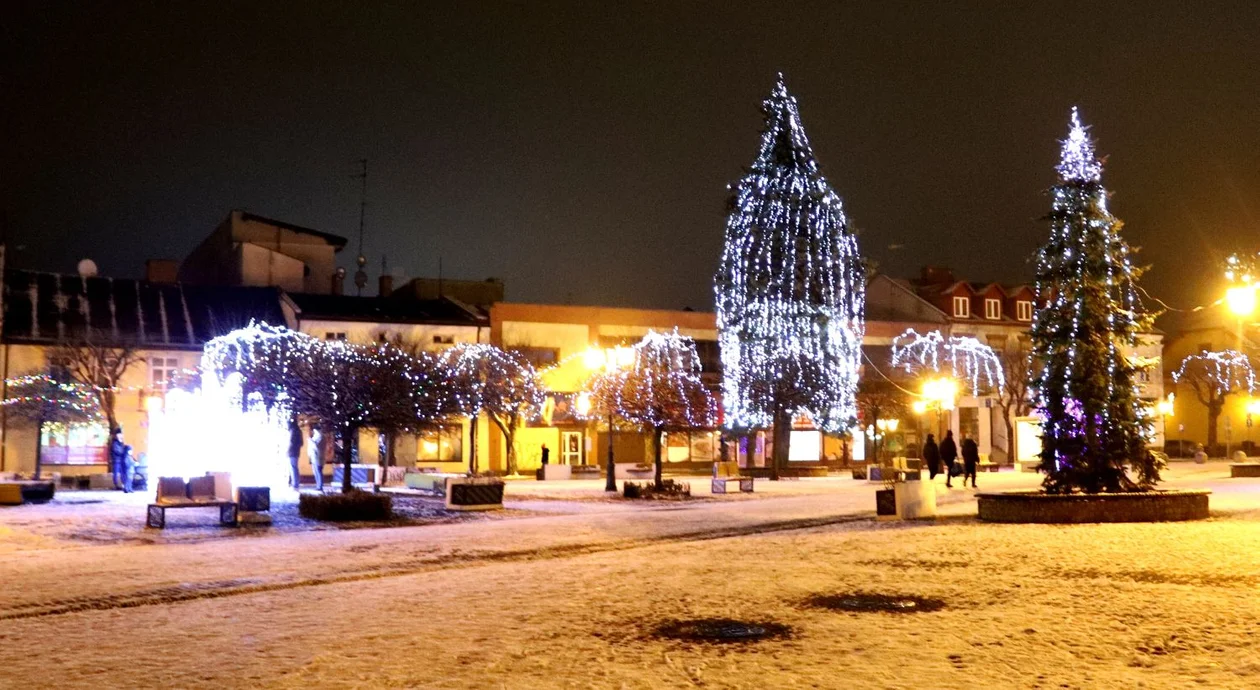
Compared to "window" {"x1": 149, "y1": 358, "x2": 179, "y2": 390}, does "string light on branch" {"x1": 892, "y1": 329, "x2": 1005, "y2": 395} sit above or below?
above

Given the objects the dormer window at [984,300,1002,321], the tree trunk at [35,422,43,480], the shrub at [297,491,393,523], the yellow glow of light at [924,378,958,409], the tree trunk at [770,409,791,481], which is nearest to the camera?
the shrub at [297,491,393,523]

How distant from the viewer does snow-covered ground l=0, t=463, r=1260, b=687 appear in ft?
27.4

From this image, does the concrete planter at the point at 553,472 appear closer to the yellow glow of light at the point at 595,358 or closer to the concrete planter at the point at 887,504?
the yellow glow of light at the point at 595,358

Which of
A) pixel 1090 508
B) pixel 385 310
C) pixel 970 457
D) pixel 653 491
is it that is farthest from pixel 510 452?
pixel 1090 508

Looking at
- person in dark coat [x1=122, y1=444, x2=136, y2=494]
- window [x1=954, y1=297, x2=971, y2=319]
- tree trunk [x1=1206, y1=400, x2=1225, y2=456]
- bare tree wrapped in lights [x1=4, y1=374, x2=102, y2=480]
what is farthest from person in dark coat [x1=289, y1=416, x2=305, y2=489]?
tree trunk [x1=1206, y1=400, x2=1225, y2=456]

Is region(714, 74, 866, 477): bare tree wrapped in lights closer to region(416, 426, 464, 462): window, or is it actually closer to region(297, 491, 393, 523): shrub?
region(416, 426, 464, 462): window

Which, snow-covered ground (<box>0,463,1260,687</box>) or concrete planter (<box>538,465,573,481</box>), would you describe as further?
concrete planter (<box>538,465,573,481</box>)

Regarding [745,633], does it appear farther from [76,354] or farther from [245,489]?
[76,354]

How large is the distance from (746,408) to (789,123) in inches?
444

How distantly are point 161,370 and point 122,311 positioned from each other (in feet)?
12.6

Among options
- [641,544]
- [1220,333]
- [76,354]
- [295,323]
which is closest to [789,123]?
[295,323]

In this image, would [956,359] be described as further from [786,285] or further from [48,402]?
[48,402]

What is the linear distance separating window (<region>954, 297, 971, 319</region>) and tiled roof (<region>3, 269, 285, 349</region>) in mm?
38550

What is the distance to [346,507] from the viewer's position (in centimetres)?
2309
